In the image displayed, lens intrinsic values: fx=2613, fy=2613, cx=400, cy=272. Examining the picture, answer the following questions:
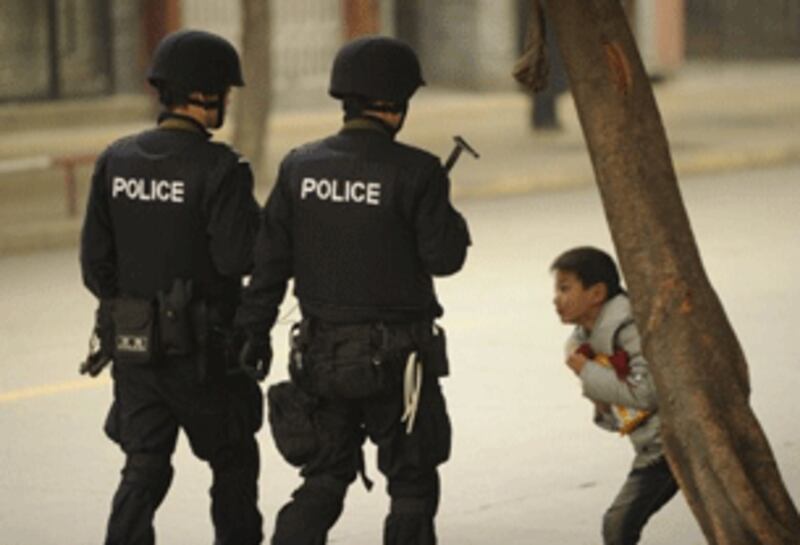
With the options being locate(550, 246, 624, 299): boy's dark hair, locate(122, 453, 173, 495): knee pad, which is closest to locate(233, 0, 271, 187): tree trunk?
locate(122, 453, 173, 495): knee pad

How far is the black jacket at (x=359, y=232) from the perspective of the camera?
8.22 meters

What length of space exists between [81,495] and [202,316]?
214cm

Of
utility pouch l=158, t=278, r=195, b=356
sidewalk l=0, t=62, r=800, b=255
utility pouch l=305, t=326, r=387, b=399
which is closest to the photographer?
utility pouch l=305, t=326, r=387, b=399

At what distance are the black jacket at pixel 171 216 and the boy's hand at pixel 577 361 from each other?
1.09 m

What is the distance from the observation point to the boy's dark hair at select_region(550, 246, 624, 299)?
28.2 feet

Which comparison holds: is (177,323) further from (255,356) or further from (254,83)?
(254,83)

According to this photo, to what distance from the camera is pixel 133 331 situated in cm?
862

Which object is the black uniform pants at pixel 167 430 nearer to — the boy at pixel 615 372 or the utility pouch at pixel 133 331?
the utility pouch at pixel 133 331

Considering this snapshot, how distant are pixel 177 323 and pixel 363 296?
0.67 meters

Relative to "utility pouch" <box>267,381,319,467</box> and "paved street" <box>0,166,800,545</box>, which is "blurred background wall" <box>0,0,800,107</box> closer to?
"paved street" <box>0,166,800,545</box>

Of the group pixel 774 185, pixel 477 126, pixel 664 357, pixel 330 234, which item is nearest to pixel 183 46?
pixel 330 234

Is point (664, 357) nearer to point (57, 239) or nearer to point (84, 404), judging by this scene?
point (84, 404)

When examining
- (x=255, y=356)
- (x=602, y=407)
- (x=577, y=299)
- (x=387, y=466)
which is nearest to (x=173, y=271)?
(x=255, y=356)

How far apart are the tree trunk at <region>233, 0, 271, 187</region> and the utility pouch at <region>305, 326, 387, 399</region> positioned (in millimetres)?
13196
